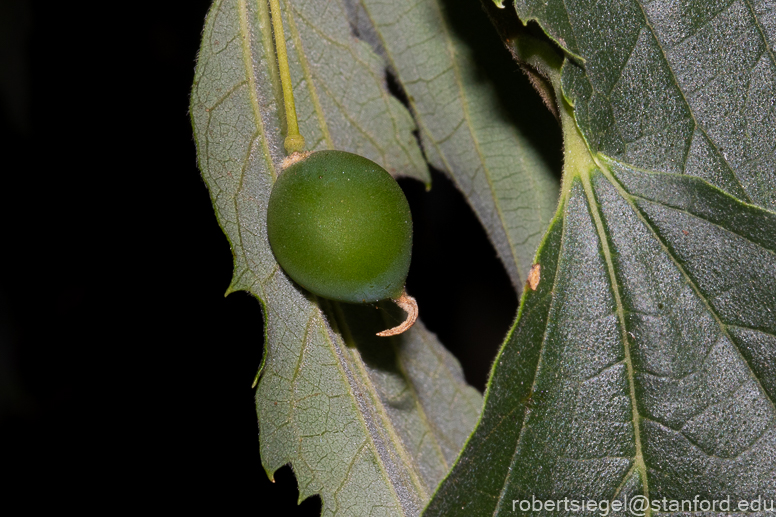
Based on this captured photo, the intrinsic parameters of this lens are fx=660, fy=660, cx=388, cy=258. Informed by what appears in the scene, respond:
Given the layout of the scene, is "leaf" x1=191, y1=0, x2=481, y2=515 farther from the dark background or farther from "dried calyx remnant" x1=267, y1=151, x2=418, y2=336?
the dark background

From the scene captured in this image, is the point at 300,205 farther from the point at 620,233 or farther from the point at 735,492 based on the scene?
the point at 735,492

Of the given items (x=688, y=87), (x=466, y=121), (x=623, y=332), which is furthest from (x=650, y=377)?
(x=466, y=121)

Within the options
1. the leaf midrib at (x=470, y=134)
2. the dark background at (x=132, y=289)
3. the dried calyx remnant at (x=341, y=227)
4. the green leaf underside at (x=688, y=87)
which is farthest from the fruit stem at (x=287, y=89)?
the dark background at (x=132, y=289)

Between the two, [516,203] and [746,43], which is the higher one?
[746,43]

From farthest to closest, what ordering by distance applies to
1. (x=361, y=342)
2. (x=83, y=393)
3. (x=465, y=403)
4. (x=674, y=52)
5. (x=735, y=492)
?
(x=83, y=393)
(x=465, y=403)
(x=361, y=342)
(x=674, y=52)
(x=735, y=492)

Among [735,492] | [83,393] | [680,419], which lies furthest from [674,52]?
[83,393]

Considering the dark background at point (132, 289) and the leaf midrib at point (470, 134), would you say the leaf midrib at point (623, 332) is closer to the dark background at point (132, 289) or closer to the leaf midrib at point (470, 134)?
the leaf midrib at point (470, 134)
